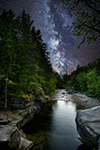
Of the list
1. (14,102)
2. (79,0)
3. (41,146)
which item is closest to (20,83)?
(14,102)

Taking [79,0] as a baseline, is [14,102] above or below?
below

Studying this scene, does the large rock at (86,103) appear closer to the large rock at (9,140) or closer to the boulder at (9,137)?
the large rock at (9,140)

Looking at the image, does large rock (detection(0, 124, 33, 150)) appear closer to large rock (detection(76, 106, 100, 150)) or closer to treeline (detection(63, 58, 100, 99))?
large rock (detection(76, 106, 100, 150))

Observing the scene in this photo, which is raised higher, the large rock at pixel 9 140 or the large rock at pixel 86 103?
the large rock at pixel 9 140

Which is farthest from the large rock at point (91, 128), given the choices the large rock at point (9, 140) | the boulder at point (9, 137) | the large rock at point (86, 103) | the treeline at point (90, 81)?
the treeline at point (90, 81)

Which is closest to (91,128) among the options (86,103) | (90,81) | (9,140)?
(9,140)

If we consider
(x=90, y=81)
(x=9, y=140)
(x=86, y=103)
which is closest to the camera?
(x=9, y=140)

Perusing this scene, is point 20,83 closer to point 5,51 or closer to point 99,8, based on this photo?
point 5,51

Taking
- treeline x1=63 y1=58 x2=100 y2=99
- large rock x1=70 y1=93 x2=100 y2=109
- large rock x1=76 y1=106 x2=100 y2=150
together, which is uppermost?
treeline x1=63 y1=58 x2=100 y2=99

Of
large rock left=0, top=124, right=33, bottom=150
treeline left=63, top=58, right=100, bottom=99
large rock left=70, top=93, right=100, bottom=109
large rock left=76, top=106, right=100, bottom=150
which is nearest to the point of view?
large rock left=0, top=124, right=33, bottom=150

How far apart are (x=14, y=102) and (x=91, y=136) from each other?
7303mm

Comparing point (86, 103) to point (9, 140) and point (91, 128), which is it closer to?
point (91, 128)

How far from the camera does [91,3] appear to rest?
4.77 metres

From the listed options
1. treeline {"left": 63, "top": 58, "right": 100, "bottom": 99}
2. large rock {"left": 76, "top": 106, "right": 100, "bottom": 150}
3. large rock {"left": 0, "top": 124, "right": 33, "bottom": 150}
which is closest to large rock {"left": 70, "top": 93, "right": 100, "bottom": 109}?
treeline {"left": 63, "top": 58, "right": 100, "bottom": 99}
